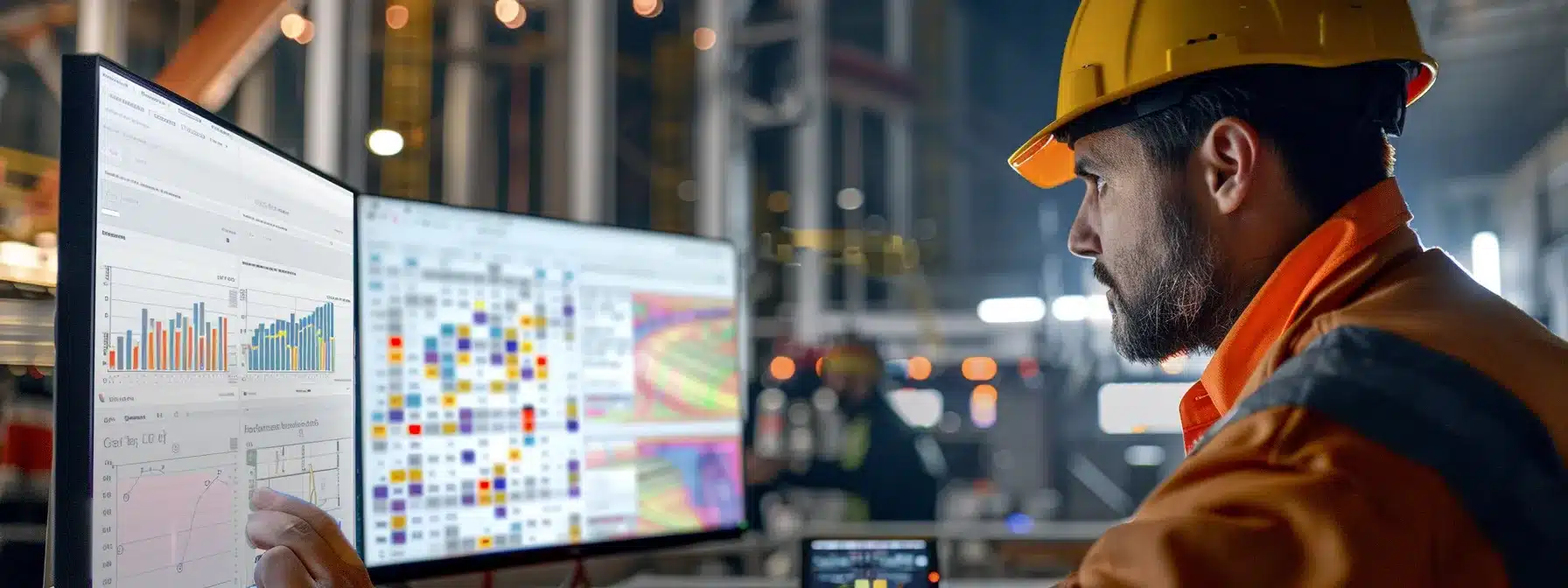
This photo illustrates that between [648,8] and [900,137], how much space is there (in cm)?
463

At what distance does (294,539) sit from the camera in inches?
32.2

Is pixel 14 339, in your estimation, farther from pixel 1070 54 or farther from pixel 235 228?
pixel 1070 54

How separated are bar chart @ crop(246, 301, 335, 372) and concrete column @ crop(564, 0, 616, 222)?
3665 millimetres

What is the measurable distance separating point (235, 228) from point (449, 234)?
36cm

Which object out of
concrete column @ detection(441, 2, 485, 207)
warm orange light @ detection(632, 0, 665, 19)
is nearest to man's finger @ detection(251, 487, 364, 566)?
concrete column @ detection(441, 2, 485, 207)

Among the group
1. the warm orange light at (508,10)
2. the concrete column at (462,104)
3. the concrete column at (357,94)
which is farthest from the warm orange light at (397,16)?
the warm orange light at (508,10)

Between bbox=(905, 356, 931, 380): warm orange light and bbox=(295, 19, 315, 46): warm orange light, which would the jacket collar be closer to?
bbox=(295, 19, 315, 46): warm orange light

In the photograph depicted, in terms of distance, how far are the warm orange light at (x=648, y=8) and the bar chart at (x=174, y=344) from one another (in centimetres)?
463

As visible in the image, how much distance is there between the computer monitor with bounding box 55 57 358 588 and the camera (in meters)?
0.69

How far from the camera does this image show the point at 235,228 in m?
0.89

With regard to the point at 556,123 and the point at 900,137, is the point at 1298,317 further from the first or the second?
the point at 900,137

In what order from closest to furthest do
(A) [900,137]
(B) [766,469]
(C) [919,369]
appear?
(B) [766,469], (C) [919,369], (A) [900,137]

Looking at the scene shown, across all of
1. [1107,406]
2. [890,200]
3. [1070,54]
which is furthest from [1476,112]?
[1070,54]

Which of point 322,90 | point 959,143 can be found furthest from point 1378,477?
point 959,143
